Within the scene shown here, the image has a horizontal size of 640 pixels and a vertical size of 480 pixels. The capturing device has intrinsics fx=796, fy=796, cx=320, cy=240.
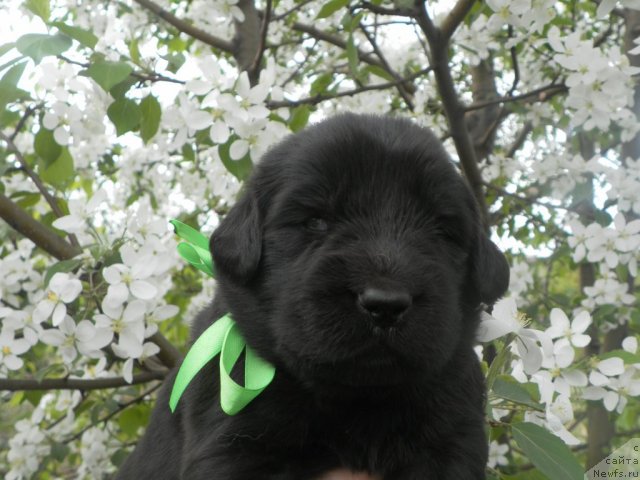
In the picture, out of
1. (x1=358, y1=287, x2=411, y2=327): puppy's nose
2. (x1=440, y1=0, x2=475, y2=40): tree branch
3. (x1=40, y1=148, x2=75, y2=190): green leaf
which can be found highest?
(x1=440, y1=0, x2=475, y2=40): tree branch

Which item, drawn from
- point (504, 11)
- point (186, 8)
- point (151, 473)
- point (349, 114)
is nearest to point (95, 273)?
point (151, 473)

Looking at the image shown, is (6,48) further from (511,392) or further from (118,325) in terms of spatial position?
(511,392)

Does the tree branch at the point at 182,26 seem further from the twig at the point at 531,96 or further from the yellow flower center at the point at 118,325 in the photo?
the yellow flower center at the point at 118,325

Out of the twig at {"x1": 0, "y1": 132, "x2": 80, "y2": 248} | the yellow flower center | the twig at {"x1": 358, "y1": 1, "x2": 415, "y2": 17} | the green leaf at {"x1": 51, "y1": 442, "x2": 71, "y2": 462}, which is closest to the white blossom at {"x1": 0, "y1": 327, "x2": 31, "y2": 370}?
the yellow flower center

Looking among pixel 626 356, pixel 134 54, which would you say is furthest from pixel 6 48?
pixel 626 356

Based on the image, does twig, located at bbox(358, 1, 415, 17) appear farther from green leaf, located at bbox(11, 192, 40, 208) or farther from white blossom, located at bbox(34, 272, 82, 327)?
green leaf, located at bbox(11, 192, 40, 208)

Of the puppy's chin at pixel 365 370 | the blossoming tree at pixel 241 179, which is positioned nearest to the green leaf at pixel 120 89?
the blossoming tree at pixel 241 179

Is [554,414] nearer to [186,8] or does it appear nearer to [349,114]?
[349,114]
